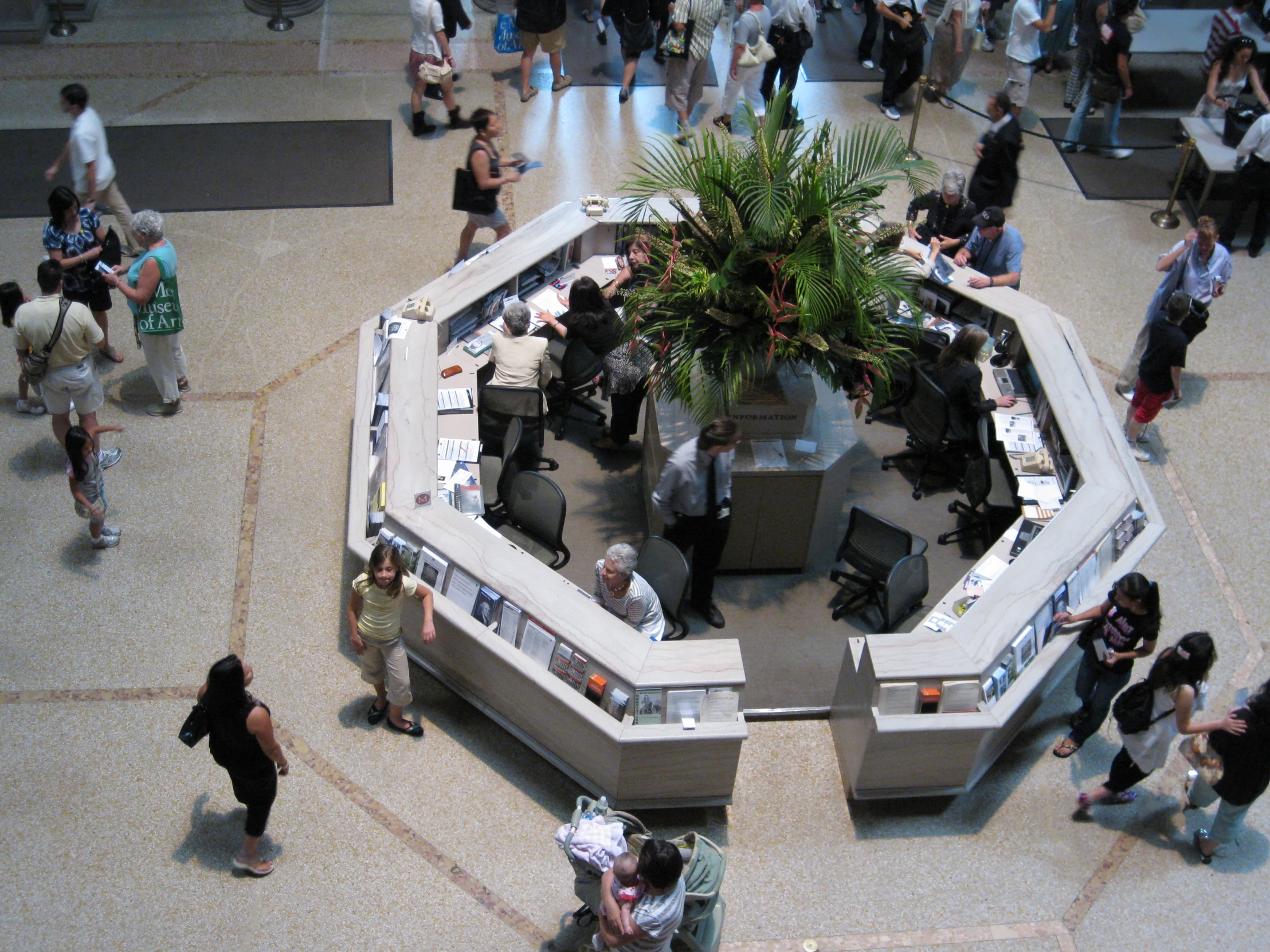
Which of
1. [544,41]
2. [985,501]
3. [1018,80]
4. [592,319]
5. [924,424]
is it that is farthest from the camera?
[544,41]

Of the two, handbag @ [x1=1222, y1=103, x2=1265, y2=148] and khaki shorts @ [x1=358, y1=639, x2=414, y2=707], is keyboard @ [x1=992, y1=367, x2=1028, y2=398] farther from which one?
khaki shorts @ [x1=358, y1=639, x2=414, y2=707]

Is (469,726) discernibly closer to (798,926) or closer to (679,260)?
(798,926)

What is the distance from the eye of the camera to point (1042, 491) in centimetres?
704

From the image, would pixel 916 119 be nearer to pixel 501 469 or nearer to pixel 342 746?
pixel 501 469

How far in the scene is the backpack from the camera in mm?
5520

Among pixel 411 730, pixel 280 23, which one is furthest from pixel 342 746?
pixel 280 23

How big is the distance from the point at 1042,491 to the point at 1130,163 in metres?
5.51

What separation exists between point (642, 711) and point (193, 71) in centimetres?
926

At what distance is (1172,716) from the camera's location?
5.50 metres

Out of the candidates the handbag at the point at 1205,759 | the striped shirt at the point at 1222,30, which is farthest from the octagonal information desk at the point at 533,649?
the striped shirt at the point at 1222,30

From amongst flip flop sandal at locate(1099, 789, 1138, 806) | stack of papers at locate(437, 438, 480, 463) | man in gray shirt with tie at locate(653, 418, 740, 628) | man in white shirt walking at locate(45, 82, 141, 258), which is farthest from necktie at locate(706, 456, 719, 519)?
man in white shirt walking at locate(45, 82, 141, 258)

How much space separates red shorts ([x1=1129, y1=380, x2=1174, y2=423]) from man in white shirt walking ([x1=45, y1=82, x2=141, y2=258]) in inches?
280

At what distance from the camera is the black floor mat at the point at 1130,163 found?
10.7 metres

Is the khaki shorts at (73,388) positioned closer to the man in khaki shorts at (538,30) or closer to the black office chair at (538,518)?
the black office chair at (538,518)
